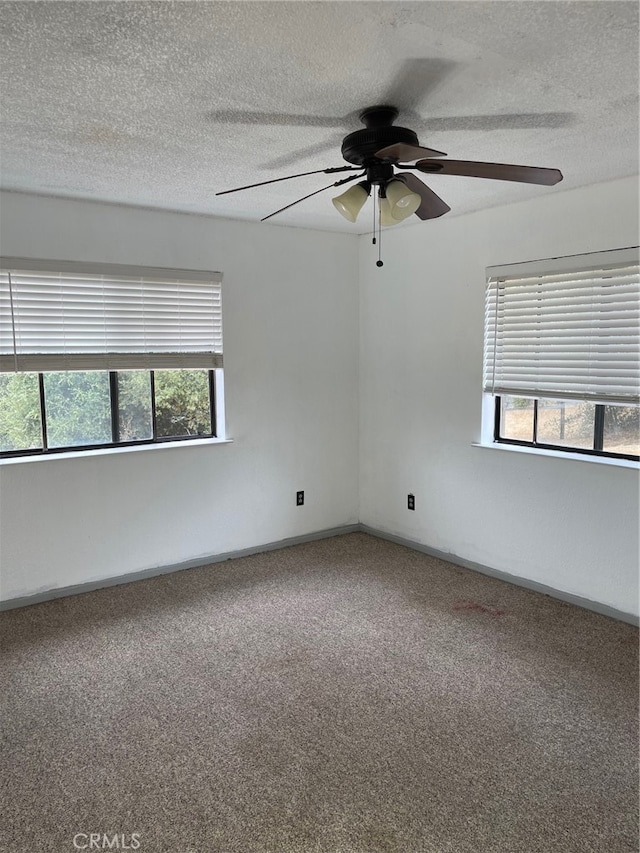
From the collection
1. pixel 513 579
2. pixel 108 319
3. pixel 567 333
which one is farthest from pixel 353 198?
pixel 513 579

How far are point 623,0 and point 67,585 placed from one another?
3.83 m

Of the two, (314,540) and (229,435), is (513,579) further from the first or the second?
(229,435)

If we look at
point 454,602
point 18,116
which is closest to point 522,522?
point 454,602

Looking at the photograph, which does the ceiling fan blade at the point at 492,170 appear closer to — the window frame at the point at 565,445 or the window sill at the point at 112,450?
the window frame at the point at 565,445

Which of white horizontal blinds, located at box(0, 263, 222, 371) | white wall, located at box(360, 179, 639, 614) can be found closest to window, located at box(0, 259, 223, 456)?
white horizontal blinds, located at box(0, 263, 222, 371)

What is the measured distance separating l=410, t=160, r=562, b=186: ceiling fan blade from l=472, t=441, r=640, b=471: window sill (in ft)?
5.94

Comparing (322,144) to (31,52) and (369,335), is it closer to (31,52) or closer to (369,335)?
(31,52)

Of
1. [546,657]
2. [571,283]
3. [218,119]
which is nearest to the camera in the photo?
[218,119]

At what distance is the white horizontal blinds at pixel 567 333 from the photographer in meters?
3.17

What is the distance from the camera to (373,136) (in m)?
2.17

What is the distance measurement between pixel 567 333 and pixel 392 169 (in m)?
1.75

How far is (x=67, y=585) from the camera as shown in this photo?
146 inches

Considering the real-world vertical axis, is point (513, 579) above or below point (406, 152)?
below

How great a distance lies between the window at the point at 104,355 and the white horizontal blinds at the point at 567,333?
1889 mm
